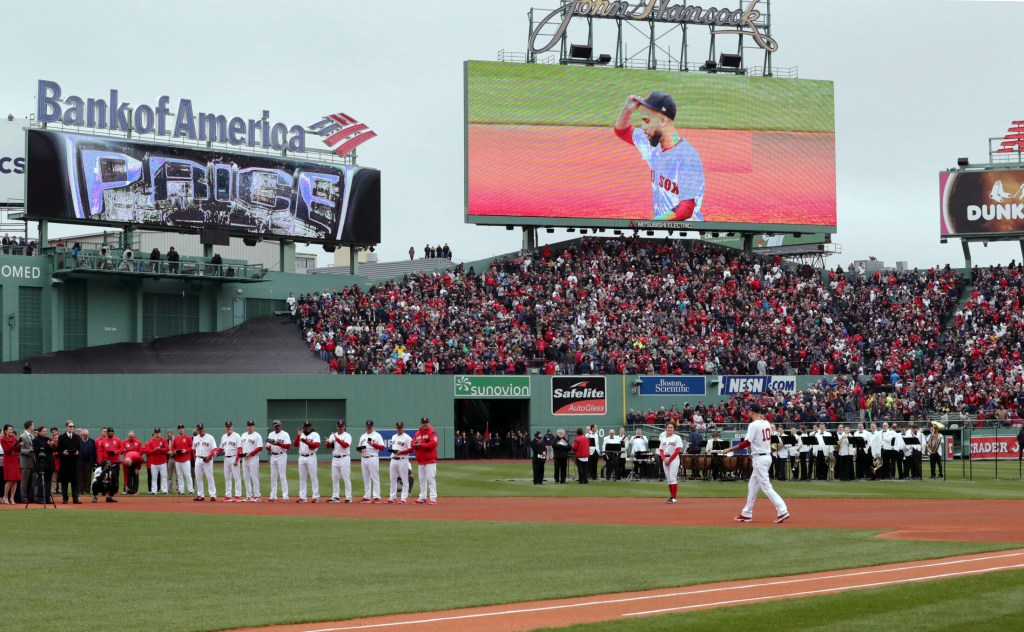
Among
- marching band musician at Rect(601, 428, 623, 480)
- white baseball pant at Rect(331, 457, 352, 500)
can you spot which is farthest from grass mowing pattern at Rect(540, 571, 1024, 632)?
marching band musician at Rect(601, 428, 623, 480)

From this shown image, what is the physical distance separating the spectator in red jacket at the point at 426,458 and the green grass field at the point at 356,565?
5030 mm

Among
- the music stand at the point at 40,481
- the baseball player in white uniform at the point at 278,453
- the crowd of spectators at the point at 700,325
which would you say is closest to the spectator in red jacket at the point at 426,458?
the baseball player in white uniform at the point at 278,453

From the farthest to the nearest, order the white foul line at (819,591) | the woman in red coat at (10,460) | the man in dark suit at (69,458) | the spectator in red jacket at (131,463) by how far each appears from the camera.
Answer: the spectator in red jacket at (131,463), the man in dark suit at (69,458), the woman in red coat at (10,460), the white foul line at (819,591)

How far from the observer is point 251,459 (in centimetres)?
3078

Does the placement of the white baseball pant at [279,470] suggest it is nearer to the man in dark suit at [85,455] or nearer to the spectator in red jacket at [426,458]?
the spectator in red jacket at [426,458]

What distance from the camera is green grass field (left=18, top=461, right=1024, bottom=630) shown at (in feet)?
39.6

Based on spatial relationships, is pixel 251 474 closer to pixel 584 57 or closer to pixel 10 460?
pixel 10 460

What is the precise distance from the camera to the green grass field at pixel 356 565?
12062 millimetres

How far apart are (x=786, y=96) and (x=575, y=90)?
11.1 meters

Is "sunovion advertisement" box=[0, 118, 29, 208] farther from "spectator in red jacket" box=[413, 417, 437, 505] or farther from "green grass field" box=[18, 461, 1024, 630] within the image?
"green grass field" box=[18, 461, 1024, 630]

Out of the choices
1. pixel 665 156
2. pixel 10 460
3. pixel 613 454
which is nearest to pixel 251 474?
pixel 10 460

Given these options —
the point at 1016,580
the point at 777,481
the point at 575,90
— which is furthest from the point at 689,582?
the point at 575,90

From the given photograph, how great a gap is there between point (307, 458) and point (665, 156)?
35993mm

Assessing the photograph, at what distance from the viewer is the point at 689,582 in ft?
46.5
